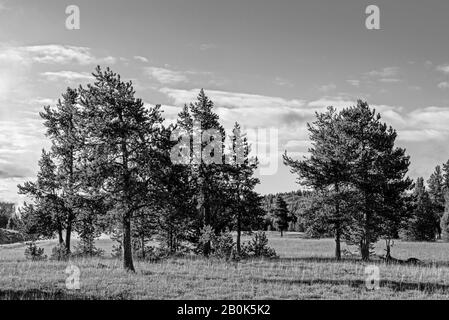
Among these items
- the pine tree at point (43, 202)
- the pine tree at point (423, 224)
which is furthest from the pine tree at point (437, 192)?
the pine tree at point (43, 202)

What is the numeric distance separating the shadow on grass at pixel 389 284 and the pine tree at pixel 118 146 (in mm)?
7037

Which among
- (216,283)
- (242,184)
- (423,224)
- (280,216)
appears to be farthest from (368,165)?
(280,216)

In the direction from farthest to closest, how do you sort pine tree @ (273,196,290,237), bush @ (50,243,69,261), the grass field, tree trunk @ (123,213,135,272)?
pine tree @ (273,196,290,237)
bush @ (50,243,69,261)
tree trunk @ (123,213,135,272)
the grass field

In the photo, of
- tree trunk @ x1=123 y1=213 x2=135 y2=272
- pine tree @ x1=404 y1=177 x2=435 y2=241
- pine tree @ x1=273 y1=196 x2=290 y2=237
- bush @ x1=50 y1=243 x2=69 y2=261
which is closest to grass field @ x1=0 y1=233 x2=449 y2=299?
tree trunk @ x1=123 y1=213 x2=135 y2=272

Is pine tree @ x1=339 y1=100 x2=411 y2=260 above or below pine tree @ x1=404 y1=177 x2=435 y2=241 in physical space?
above

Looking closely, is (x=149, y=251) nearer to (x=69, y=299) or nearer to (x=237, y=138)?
(x=237, y=138)

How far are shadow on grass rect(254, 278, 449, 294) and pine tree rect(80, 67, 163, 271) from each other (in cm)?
704

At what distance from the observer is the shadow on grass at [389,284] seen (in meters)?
17.9

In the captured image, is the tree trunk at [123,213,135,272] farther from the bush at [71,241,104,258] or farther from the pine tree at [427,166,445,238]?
the pine tree at [427,166,445,238]

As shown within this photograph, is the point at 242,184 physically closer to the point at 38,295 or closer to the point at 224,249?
the point at 224,249

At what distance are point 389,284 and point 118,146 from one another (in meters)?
14.0

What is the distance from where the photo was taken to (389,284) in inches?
742

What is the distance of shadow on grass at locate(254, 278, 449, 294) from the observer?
58.9 ft
